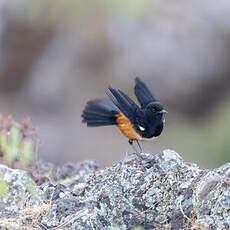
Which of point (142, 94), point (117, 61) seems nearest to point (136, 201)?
point (142, 94)

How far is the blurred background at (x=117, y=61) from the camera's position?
1558 centimetres

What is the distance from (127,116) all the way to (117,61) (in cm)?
1024

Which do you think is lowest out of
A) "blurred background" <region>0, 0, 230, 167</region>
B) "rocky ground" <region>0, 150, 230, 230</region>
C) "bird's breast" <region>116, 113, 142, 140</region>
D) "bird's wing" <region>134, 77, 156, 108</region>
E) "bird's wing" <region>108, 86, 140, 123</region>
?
"rocky ground" <region>0, 150, 230, 230</region>

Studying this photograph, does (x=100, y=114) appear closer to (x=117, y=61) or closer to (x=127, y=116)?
(x=127, y=116)

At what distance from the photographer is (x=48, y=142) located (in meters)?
14.7

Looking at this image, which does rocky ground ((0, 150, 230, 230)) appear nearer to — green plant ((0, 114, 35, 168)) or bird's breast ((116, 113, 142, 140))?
bird's breast ((116, 113, 142, 140))

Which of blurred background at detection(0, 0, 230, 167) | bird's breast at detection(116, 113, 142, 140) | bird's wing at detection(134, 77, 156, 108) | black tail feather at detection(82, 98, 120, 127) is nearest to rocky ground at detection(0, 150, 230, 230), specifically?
bird's breast at detection(116, 113, 142, 140)

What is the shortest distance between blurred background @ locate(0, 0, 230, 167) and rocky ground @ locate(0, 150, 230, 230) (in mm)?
9970

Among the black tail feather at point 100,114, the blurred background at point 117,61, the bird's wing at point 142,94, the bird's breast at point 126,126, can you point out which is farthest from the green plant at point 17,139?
the blurred background at point 117,61

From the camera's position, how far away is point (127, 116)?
5707 millimetres

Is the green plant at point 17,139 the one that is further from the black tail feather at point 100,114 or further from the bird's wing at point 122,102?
the bird's wing at point 122,102

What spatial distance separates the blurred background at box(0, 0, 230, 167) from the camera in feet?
51.1

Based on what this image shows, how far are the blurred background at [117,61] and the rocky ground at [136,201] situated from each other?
997cm

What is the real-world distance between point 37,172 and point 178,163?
2.39 m
